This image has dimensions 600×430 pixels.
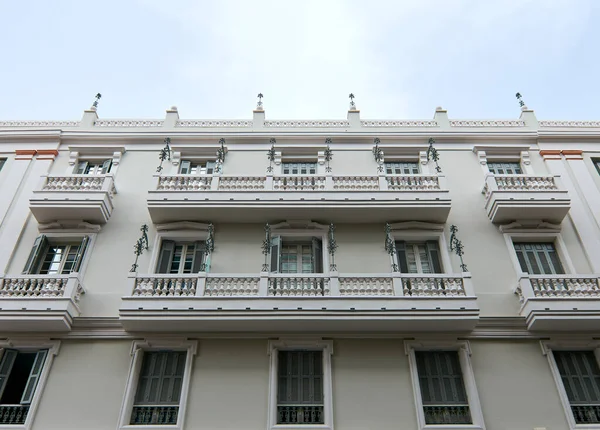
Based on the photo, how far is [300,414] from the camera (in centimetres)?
1115

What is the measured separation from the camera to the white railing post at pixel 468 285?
11953 mm

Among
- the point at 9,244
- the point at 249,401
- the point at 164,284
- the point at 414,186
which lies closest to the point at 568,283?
the point at 414,186

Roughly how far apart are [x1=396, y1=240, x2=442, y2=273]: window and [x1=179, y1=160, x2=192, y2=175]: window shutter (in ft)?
24.8

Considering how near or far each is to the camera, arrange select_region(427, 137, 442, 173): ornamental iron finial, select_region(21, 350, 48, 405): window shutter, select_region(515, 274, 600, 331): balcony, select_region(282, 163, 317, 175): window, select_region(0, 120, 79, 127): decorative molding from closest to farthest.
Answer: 1. select_region(21, 350, 48, 405): window shutter
2. select_region(515, 274, 600, 331): balcony
3. select_region(427, 137, 442, 173): ornamental iron finial
4. select_region(282, 163, 317, 175): window
5. select_region(0, 120, 79, 127): decorative molding

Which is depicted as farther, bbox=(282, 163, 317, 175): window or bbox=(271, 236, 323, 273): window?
bbox=(282, 163, 317, 175): window

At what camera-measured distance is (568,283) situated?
488 inches

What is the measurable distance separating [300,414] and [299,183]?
22.3 ft

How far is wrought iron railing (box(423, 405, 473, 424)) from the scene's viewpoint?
36.2ft

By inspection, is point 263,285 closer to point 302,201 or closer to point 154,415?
point 302,201

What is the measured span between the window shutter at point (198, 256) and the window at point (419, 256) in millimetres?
5868

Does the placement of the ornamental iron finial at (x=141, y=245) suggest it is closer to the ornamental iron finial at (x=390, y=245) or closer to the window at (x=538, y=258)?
the ornamental iron finial at (x=390, y=245)

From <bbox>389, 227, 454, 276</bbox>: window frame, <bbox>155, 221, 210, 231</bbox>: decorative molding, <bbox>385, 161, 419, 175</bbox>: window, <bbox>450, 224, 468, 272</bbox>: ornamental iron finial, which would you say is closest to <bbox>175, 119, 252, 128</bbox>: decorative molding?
<bbox>155, 221, 210, 231</bbox>: decorative molding

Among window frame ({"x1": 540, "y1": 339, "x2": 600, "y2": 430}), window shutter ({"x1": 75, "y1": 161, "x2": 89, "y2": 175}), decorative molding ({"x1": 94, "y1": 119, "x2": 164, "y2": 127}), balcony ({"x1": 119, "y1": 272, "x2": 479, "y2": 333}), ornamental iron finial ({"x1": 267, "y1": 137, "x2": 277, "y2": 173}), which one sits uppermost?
decorative molding ({"x1": 94, "y1": 119, "x2": 164, "y2": 127})

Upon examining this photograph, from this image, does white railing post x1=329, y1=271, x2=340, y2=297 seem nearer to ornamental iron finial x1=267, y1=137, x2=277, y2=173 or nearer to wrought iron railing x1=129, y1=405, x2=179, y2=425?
wrought iron railing x1=129, y1=405, x2=179, y2=425
